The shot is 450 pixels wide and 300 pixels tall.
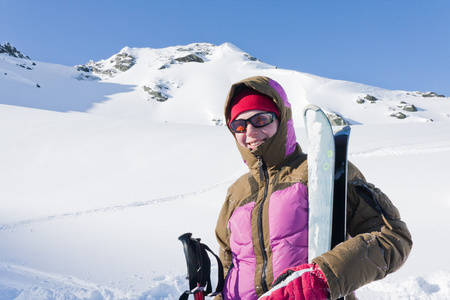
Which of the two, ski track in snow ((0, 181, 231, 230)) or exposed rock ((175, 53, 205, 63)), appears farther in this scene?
exposed rock ((175, 53, 205, 63))

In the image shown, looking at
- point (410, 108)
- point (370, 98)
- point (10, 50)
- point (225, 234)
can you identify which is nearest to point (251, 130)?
point (225, 234)

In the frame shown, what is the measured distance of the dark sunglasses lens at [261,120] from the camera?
1704 millimetres

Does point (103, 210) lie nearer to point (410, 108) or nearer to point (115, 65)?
point (410, 108)

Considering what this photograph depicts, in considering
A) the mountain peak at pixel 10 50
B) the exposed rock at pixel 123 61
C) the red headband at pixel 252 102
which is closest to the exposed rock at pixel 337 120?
the red headband at pixel 252 102

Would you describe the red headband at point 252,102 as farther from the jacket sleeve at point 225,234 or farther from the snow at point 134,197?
the snow at point 134,197

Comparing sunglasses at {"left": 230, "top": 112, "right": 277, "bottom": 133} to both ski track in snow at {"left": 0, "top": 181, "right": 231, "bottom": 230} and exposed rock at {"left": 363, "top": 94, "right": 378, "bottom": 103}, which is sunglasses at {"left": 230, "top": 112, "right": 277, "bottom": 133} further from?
exposed rock at {"left": 363, "top": 94, "right": 378, "bottom": 103}

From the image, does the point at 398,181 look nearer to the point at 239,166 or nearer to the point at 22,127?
the point at 239,166

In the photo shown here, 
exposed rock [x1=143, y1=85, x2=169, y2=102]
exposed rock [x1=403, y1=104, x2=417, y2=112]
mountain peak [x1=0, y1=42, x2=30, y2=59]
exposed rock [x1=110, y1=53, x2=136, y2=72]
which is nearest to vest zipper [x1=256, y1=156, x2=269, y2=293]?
exposed rock [x1=403, y1=104, x2=417, y2=112]

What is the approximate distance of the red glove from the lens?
1.13m

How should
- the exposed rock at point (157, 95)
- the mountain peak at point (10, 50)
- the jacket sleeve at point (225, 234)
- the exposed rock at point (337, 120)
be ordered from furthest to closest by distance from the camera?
the mountain peak at point (10, 50), the exposed rock at point (157, 95), the exposed rock at point (337, 120), the jacket sleeve at point (225, 234)

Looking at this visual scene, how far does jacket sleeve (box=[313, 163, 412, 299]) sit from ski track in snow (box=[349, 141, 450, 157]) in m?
11.0

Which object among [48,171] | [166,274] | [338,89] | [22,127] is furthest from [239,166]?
[338,89]

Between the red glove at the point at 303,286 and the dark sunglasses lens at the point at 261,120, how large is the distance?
0.82 m

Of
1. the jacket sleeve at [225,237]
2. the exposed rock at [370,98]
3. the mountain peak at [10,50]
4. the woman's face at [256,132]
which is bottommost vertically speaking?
the exposed rock at [370,98]
